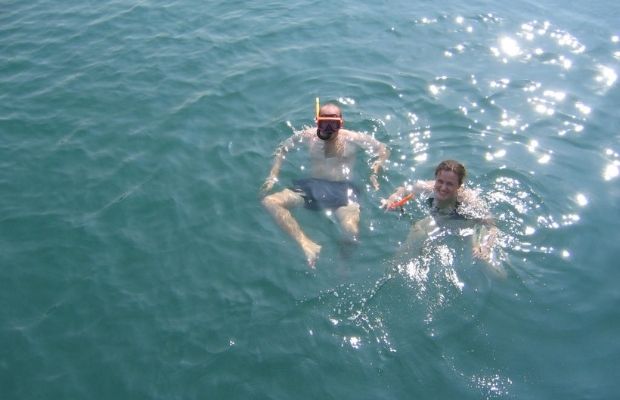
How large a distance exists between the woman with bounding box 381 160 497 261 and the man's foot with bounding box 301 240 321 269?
3.88 feet

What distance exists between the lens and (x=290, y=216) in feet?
22.8

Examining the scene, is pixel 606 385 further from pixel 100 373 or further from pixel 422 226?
pixel 100 373

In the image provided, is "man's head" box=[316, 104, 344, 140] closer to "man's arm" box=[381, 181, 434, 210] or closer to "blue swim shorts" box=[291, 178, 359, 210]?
"blue swim shorts" box=[291, 178, 359, 210]

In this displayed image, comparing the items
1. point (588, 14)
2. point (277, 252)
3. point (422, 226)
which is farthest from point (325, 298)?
point (588, 14)

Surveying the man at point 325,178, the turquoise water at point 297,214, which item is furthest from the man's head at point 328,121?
the turquoise water at point 297,214

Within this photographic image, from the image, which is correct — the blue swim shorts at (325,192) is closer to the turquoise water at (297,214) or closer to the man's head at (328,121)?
the turquoise water at (297,214)

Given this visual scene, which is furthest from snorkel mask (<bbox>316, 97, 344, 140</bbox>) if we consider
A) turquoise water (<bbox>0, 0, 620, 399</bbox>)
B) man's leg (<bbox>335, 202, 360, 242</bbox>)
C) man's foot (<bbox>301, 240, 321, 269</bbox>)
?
man's foot (<bbox>301, 240, 321, 269</bbox>)

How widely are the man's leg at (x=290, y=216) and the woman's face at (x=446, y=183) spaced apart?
66.0 inches

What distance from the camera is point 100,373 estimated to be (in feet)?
17.3

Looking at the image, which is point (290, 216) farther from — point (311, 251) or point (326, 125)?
point (326, 125)

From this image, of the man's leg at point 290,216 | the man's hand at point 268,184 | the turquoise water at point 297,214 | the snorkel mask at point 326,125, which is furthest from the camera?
the man's hand at point 268,184

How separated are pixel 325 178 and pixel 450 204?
71.3 inches

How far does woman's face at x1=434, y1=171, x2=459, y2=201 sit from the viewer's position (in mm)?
6301

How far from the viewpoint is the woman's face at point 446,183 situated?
630 centimetres
